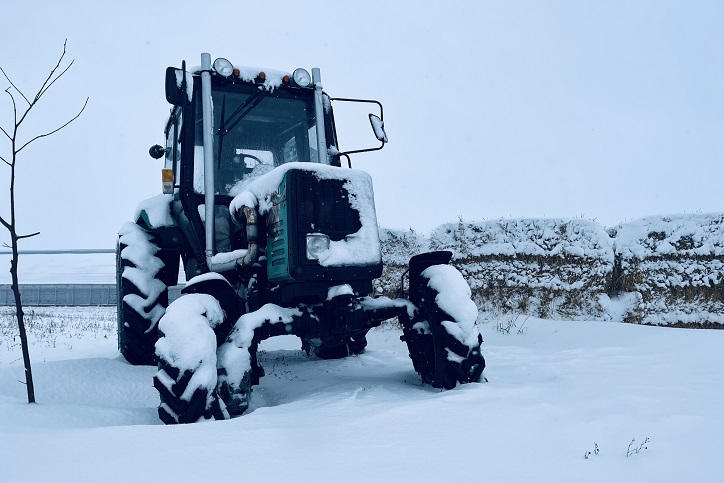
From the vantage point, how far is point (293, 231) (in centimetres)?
382

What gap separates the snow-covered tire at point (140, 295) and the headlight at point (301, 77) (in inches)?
93.4

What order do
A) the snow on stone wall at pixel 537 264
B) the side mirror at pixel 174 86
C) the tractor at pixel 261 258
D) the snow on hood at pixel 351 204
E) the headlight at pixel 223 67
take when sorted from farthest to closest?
the snow on stone wall at pixel 537 264 < the headlight at pixel 223 67 < the side mirror at pixel 174 86 < the snow on hood at pixel 351 204 < the tractor at pixel 261 258

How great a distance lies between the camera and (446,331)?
4113 mm

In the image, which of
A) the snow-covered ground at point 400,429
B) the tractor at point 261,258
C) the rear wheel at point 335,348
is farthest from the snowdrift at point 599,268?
the tractor at point 261,258

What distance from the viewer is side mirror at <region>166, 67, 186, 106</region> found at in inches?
177

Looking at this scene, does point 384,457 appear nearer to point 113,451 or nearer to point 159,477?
point 159,477

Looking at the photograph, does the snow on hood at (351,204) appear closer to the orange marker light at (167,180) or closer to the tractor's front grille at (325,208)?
the tractor's front grille at (325,208)

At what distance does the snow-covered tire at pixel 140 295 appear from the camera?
5512mm

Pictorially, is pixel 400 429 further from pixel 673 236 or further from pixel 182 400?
pixel 673 236

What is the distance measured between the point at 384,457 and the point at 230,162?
3326 mm

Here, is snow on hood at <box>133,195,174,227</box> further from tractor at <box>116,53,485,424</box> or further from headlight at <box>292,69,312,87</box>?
headlight at <box>292,69,312,87</box>

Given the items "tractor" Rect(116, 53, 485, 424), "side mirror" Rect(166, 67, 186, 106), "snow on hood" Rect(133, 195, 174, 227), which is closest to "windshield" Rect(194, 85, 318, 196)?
"tractor" Rect(116, 53, 485, 424)

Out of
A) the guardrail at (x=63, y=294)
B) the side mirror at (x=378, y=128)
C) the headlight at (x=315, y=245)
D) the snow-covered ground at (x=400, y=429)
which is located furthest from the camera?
the guardrail at (x=63, y=294)

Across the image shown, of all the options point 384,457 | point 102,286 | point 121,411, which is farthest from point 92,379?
point 102,286
